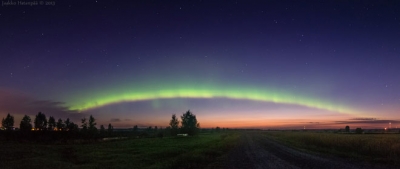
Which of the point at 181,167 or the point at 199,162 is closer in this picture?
the point at 181,167

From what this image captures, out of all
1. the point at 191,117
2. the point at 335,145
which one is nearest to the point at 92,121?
the point at 191,117

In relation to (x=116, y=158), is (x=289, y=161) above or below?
above

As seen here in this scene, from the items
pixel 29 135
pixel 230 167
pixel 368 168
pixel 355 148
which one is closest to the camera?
pixel 368 168

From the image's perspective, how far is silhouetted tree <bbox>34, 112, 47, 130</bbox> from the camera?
190875 mm

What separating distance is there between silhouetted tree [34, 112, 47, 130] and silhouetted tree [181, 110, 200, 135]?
292 feet

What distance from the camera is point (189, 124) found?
542ft

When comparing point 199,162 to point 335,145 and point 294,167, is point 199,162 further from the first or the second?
point 335,145

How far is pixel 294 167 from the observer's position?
24.5 m

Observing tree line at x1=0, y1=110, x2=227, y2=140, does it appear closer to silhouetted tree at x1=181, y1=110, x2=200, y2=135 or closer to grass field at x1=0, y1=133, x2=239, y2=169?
silhouetted tree at x1=181, y1=110, x2=200, y2=135

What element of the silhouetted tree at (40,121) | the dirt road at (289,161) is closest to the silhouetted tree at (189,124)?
the silhouetted tree at (40,121)

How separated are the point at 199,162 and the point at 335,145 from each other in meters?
29.1

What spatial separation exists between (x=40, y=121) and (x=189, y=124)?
96.4m

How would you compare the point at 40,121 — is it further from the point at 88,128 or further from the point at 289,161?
the point at 289,161

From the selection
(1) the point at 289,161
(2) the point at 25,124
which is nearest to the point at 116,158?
(1) the point at 289,161
